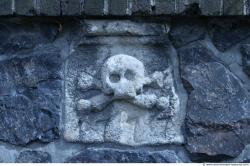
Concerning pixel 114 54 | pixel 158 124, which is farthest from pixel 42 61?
pixel 158 124

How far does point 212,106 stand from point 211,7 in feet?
1.20

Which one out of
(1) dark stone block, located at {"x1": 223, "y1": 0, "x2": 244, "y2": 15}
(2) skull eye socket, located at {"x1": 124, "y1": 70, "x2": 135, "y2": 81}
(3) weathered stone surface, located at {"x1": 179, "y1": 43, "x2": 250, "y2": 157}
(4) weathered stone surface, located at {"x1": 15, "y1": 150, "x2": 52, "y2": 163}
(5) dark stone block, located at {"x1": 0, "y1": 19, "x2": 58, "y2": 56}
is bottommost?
(4) weathered stone surface, located at {"x1": 15, "y1": 150, "x2": 52, "y2": 163}

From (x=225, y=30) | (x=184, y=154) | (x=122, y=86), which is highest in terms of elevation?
(x=225, y=30)

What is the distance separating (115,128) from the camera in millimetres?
2154

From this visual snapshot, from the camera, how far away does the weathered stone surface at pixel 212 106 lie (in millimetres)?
2143

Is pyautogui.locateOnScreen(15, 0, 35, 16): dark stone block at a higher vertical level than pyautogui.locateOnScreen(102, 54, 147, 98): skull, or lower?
higher

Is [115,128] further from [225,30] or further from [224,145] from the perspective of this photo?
[225,30]

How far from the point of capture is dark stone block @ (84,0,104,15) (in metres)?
2.07

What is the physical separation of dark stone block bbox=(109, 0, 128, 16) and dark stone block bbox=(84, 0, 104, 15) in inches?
1.3

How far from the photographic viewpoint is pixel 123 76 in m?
2.14

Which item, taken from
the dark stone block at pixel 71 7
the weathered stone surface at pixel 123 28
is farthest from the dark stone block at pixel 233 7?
the dark stone block at pixel 71 7

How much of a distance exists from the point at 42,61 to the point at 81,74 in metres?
0.15

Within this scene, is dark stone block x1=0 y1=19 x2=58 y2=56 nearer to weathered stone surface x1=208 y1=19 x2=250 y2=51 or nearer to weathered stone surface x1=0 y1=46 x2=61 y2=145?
A: weathered stone surface x1=0 y1=46 x2=61 y2=145

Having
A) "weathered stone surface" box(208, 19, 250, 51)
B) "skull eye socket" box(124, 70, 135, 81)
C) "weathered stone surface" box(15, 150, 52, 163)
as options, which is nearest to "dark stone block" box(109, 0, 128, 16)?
"skull eye socket" box(124, 70, 135, 81)
